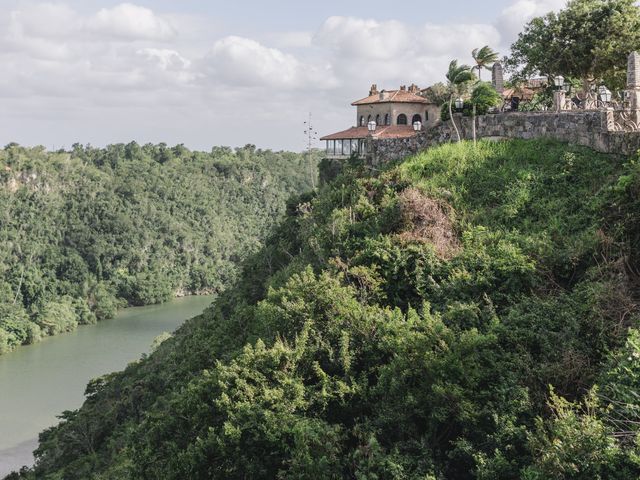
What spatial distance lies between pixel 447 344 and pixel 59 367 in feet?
107

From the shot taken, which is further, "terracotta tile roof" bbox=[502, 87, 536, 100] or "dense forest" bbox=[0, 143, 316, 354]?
"dense forest" bbox=[0, 143, 316, 354]

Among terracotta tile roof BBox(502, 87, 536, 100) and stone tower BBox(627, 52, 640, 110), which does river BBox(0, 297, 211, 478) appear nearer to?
terracotta tile roof BBox(502, 87, 536, 100)

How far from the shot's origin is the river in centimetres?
2906

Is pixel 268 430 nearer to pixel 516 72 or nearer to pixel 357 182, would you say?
→ pixel 357 182

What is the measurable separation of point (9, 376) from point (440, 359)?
32460 millimetres

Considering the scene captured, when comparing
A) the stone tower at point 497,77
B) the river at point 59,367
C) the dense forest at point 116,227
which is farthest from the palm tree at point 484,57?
the dense forest at point 116,227

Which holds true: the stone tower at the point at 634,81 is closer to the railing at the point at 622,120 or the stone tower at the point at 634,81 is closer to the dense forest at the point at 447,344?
the railing at the point at 622,120

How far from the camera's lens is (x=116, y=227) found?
64.0 m

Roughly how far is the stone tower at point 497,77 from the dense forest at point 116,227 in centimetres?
3469

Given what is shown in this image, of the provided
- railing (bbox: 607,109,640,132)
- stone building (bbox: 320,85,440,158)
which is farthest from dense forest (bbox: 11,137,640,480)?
stone building (bbox: 320,85,440,158)

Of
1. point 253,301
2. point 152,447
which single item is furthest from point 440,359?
point 253,301

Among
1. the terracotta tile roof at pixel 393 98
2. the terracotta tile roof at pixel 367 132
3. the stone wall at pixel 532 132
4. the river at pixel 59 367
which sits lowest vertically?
the river at pixel 59 367

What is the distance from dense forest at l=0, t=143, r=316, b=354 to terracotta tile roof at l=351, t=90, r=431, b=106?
1213 inches

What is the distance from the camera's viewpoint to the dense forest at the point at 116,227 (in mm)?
55625
